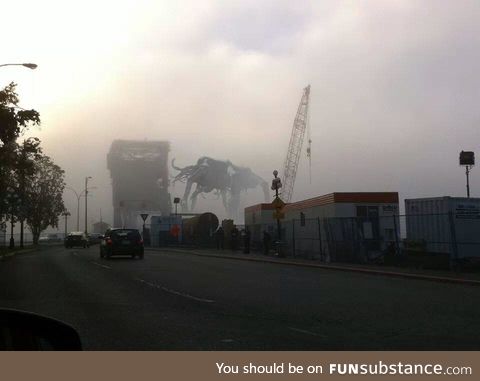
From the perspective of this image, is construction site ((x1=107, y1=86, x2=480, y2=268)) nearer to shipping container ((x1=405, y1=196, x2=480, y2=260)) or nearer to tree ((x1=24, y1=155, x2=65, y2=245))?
shipping container ((x1=405, y1=196, x2=480, y2=260))

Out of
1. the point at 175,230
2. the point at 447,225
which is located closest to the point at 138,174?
the point at 175,230

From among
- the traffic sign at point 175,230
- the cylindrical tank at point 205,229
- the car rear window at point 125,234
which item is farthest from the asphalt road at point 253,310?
the traffic sign at point 175,230

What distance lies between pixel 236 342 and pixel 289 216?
33.7 meters

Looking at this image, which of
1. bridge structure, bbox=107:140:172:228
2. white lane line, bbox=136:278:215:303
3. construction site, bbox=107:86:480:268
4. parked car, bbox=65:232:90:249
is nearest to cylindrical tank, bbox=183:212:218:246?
construction site, bbox=107:86:480:268

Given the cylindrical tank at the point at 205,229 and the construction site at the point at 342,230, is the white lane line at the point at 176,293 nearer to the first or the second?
the construction site at the point at 342,230

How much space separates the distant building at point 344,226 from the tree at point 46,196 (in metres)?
37.2

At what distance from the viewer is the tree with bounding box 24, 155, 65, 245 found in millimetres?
66438

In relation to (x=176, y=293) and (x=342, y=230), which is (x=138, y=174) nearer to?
(x=342, y=230)

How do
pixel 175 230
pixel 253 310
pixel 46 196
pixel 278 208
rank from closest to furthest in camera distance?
pixel 253 310
pixel 278 208
pixel 175 230
pixel 46 196

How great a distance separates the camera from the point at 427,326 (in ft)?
33.6

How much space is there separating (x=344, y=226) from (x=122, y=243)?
40.6 ft

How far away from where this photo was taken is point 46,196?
222 feet

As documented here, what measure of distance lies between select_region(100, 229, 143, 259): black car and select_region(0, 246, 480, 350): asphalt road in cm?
1205

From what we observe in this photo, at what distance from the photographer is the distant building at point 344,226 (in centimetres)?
2784
